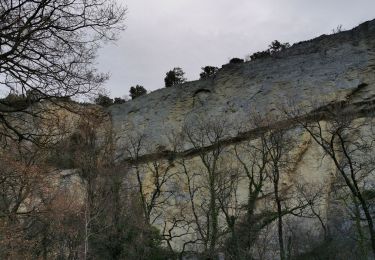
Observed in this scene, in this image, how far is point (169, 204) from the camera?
26.6 metres

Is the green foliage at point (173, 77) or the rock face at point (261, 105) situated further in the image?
the green foliage at point (173, 77)

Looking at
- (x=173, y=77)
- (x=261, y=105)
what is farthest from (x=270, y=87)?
(x=173, y=77)

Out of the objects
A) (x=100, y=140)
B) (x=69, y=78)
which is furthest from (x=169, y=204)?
(x=69, y=78)

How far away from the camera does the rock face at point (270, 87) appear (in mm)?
25500

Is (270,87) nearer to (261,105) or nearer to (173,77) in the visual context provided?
(261,105)

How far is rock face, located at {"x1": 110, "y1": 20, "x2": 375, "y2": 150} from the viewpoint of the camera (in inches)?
1004

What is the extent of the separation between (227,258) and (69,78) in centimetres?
1516

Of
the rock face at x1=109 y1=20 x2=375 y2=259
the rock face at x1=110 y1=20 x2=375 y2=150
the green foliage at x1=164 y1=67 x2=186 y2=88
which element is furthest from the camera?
the green foliage at x1=164 y1=67 x2=186 y2=88

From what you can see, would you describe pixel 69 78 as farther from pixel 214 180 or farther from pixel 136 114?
pixel 136 114

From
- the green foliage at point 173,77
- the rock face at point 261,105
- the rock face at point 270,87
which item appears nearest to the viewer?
the rock face at point 261,105

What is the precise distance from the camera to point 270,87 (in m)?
27.3

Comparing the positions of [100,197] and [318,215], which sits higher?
[100,197]

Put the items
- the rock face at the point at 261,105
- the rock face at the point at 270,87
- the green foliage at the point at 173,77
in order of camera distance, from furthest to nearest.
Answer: the green foliage at the point at 173,77 < the rock face at the point at 270,87 < the rock face at the point at 261,105

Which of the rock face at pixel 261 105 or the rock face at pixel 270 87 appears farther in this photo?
the rock face at pixel 270 87
